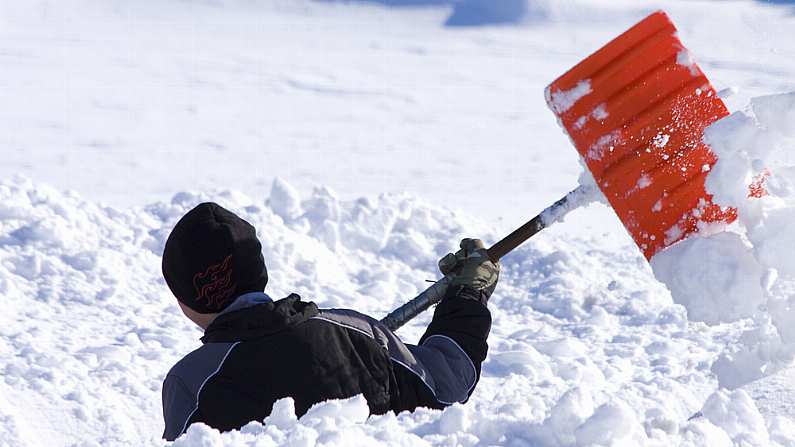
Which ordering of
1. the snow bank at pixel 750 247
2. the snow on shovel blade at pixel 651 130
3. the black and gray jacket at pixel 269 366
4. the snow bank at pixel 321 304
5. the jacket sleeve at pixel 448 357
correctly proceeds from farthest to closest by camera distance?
the snow bank at pixel 321 304 < the snow on shovel blade at pixel 651 130 < the snow bank at pixel 750 247 < the jacket sleeve at pixel 448 357 < the black and gray jacket at pixel 269 366

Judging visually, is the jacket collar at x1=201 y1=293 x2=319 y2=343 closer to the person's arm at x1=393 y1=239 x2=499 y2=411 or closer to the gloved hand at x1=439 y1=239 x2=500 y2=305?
the person's arm at x1=393 y1=239 x2=499 y2=411

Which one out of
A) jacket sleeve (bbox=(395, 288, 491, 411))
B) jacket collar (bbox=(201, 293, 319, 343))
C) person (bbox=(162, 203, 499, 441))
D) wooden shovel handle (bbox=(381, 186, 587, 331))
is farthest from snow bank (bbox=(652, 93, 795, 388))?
jacket collar (bbox=(201, 293, 319, 343))

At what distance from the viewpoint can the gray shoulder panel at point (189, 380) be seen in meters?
1.72

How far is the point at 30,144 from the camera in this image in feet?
25.7

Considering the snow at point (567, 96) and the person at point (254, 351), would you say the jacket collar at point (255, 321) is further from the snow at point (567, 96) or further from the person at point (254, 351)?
the snow at point (567, 96)

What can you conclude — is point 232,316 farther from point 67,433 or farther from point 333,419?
point 67,433

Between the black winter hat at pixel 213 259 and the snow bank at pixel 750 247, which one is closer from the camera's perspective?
the black winter hat at pixel 213 259

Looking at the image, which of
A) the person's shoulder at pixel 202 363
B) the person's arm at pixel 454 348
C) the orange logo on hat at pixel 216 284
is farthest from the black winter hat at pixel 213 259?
the person's arm at pixel 454 348

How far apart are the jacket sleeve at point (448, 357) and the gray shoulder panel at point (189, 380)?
370mm

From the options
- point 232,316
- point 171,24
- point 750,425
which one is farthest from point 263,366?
point 171,24

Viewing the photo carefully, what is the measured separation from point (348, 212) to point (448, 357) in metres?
3.25

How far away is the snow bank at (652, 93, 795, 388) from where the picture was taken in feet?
7.43

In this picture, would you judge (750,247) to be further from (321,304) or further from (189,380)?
(321,304)

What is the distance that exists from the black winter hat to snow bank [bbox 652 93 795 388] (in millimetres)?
1118
